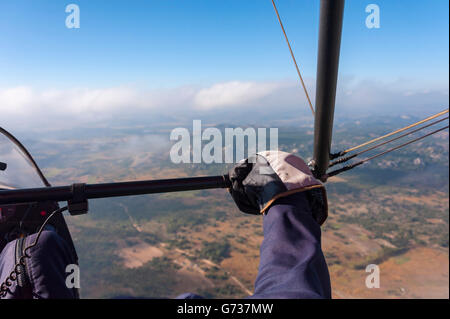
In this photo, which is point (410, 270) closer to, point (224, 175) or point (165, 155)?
point (224, 175)

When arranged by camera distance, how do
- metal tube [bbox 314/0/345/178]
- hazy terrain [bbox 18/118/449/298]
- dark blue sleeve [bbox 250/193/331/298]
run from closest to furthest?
dark blue sleeve [bbox 250/193/331/298] < metal tube [bbox 314/0/345/178] < hazy terrain [bbox 18/118/449/298]

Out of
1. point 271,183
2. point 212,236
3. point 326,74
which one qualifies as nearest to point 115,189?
point 271,183

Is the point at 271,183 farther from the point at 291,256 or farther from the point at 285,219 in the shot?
the point at 291,256

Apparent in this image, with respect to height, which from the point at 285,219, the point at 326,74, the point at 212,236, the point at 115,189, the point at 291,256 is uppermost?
the point at 326,74

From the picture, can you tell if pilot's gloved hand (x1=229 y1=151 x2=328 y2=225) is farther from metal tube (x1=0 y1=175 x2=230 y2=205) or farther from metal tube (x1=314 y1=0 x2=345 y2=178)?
metal tube (x1=314 y1=0 x2=345 y2=178)

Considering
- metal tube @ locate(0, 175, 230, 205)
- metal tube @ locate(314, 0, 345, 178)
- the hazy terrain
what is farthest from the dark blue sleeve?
the hazy terrain
